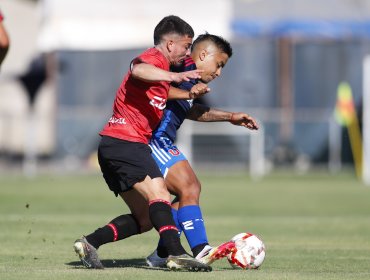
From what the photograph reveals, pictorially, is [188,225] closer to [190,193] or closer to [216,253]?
[190,193]

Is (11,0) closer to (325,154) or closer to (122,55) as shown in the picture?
(122,55)

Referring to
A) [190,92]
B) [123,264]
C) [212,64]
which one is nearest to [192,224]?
[123,264]

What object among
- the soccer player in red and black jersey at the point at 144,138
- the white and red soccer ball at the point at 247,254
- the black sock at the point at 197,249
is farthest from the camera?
the black sock at the point at 197,249

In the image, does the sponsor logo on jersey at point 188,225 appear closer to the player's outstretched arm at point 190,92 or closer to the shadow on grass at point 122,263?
the shadow on grass at point 122,263

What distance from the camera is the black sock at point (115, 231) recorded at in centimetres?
1013

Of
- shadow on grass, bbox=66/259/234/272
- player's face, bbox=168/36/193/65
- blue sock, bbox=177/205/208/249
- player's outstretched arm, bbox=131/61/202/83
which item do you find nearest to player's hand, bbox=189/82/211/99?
player's outstretched arm, bbox=131/61/202/83

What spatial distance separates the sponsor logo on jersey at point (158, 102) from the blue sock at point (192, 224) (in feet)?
3.20

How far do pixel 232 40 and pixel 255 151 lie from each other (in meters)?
3.61

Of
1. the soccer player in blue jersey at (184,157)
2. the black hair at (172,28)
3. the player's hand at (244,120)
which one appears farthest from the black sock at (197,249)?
the black hair at (172,28)

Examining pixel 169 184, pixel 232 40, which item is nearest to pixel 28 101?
pixel 232 40

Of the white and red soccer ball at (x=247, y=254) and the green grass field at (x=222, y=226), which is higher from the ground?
the white and red soccer ball at (x=247, y=254)

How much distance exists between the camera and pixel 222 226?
15.6m

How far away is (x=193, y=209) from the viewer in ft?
33.5

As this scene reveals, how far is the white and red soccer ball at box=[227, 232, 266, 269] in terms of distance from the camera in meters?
10.0
